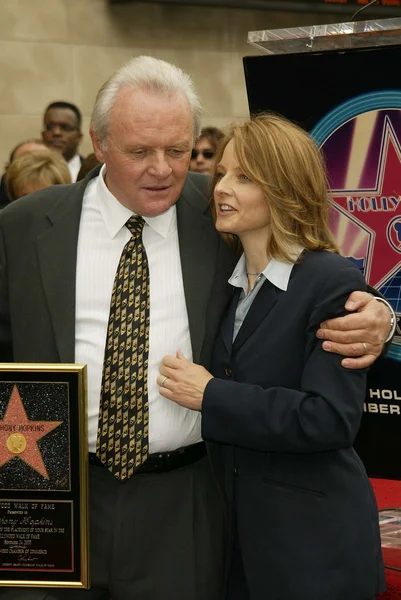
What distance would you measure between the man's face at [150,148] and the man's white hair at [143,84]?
0.02 meters

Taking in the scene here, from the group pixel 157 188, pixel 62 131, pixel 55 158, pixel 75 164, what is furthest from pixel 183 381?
pixel 62 131

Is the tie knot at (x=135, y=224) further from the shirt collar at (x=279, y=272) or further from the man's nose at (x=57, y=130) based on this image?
the man's nose at (x=57, y=130)

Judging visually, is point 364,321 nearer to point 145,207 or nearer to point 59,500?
point 145,207

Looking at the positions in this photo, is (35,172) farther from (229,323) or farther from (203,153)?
(229,323)

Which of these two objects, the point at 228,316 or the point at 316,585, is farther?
the point at 228,316

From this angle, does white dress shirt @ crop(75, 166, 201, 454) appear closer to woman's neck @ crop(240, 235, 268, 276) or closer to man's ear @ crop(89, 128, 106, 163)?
man's ear @ crop(89, 128, 106, 163)

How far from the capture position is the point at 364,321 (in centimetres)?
225

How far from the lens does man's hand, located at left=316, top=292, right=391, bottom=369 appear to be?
2.18m

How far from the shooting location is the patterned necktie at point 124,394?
2.42 metres

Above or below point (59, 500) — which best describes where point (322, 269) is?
above

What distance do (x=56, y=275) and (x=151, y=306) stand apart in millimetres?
252

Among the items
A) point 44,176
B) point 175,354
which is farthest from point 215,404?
point 44,176

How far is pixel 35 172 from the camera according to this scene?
16.3 feet

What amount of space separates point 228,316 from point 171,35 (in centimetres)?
630
